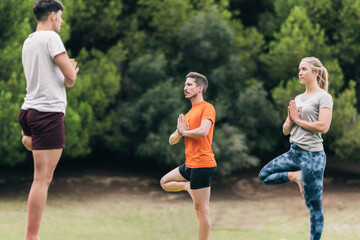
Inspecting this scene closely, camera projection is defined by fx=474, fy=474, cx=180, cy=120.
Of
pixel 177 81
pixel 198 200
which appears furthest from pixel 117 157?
pixel 198 200

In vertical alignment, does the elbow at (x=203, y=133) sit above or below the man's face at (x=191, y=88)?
below

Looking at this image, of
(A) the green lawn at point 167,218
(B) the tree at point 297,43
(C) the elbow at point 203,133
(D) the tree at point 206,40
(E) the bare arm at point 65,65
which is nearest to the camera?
(E) the bare arm at point 65,65

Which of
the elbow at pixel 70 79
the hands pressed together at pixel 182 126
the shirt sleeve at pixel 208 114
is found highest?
the elbow at pixel 70 79

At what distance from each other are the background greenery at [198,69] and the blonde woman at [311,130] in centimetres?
883

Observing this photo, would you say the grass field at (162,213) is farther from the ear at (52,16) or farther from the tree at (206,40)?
the ear at (52,16)

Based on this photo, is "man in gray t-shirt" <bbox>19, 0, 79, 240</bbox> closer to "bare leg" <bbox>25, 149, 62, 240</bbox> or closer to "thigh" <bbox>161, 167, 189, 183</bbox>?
"bare leg" <bbox>25, 149, 62, 240</bbox>

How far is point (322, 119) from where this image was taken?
5125 mm

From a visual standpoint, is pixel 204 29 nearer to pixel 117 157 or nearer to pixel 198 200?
pixel 117 157

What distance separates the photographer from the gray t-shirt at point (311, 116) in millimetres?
5191

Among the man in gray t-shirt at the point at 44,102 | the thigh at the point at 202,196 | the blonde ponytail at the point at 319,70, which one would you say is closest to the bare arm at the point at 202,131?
the thigh at the point at 202,196

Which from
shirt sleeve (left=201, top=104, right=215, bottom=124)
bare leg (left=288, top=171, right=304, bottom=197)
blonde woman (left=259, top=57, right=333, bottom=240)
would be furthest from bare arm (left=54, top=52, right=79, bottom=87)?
bare leg (left=288, top=171, right=304, bottom=197)

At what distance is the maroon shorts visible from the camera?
12.9 feet

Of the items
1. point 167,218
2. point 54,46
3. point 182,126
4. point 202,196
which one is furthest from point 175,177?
point 167,218

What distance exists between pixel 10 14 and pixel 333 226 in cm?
953
